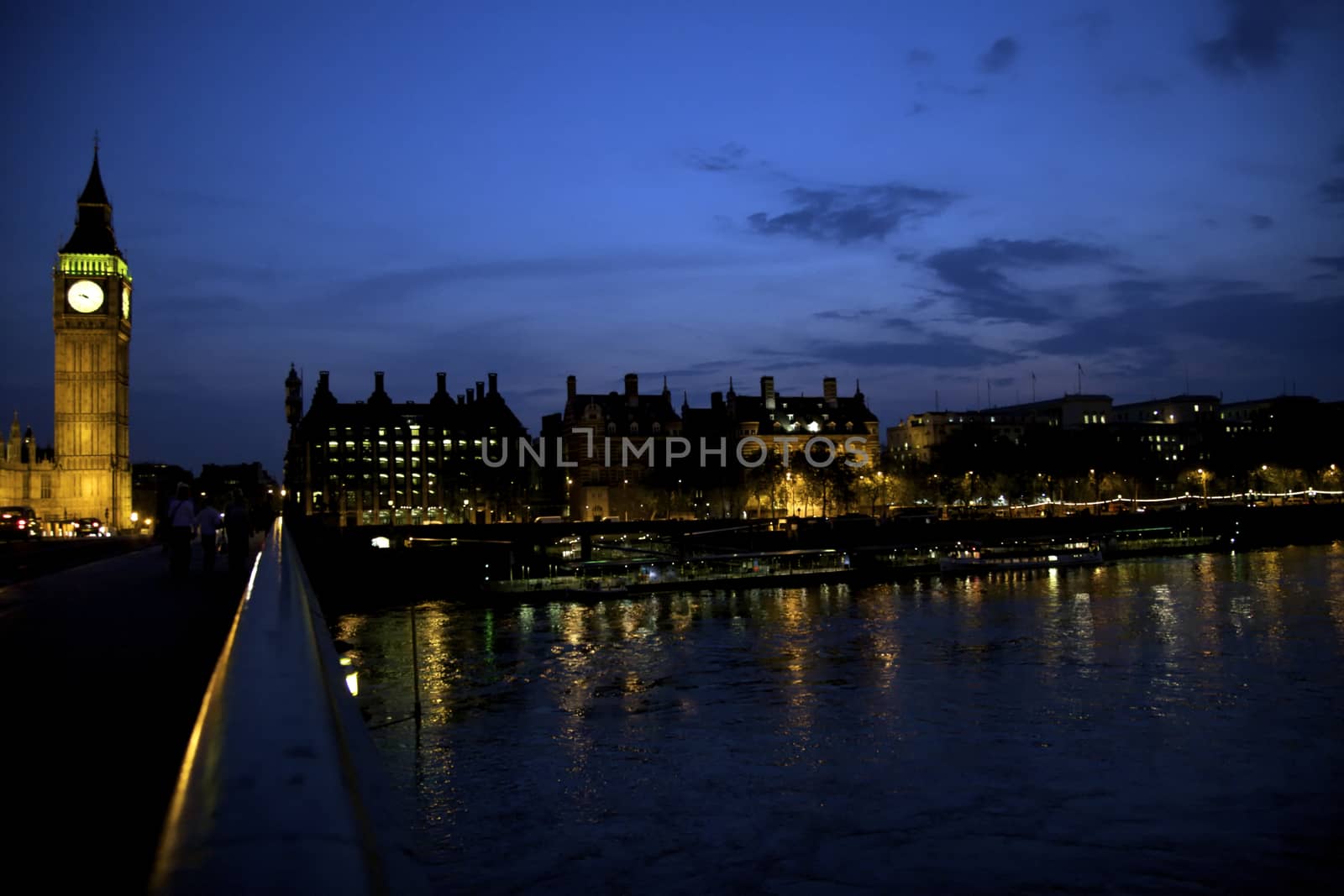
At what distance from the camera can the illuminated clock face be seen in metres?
100

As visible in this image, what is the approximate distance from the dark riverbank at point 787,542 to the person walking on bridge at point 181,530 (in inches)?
1190

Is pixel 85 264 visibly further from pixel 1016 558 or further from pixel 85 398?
pixel 1016 558

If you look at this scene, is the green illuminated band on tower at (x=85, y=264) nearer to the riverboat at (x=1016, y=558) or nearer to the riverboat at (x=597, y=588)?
the riverboat at (x=597, y=588)

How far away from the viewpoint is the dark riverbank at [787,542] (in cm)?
6631

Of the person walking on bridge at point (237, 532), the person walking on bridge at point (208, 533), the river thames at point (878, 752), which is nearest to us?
the river thames at point (878, 752)

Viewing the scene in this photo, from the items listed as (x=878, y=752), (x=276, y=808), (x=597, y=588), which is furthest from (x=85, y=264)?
(x=276, y=808)

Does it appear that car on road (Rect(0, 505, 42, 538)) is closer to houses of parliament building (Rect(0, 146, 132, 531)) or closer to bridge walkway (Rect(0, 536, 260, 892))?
bridge walkway (Rect(0, 536, 260, 892))

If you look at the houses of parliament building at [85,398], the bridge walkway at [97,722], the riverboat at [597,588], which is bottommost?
the riverboat at [597,588]

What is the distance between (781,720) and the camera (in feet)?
94.6

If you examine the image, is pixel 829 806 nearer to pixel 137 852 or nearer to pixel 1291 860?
pixel 1291 860

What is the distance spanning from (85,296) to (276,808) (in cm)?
11162

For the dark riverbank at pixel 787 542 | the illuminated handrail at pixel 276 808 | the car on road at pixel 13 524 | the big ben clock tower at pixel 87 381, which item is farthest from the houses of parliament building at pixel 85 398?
the illuminated handrail at pixel 276 808

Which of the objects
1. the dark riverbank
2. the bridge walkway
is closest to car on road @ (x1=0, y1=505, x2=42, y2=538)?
the dark riverbank

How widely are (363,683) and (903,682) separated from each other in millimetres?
16299
